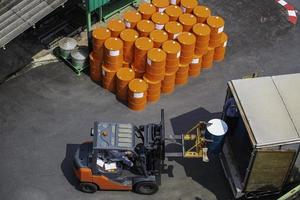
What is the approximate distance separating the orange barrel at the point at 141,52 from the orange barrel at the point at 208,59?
2110 mm

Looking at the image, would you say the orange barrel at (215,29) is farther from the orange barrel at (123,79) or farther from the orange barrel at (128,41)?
the orange barrel at (123,79)

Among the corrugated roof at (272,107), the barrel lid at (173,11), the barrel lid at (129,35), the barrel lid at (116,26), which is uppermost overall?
the corrugated roof at (272,107)

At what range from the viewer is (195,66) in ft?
56.9

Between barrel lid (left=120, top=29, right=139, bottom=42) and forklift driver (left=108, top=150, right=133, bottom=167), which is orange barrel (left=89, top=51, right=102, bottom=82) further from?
forklift driver (left=108, top=150, right=133, bottom=167)

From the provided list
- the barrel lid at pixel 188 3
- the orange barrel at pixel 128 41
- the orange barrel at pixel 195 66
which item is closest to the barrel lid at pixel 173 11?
the barrel lid at pixel 188 3

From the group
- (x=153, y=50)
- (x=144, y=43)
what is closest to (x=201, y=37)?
(x=153, y=50)

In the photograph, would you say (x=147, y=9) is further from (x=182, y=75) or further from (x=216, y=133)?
(x=216, y=133)

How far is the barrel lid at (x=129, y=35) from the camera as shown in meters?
16.5

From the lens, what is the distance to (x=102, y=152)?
1395 cm

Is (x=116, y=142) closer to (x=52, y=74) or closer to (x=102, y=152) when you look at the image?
(x=102, y=152)

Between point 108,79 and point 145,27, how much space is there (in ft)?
6.56

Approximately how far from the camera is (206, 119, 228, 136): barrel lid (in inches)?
558

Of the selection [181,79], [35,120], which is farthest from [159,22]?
[35,120]

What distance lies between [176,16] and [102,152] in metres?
5.73
